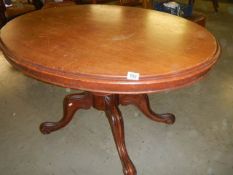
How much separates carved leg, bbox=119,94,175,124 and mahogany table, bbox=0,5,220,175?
187 mm

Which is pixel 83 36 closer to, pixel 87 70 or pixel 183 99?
pixel 87 70

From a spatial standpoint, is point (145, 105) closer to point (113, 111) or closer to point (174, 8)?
point (113, 111)

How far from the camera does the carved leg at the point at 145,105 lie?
1.56 meters

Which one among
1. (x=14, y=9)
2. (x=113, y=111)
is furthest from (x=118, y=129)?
(x=14, y=9)

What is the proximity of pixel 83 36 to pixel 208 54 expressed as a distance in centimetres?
52

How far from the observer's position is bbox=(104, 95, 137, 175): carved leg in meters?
1.30

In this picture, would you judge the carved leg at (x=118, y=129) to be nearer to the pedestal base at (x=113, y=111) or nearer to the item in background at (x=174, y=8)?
the pedestal base at (x=113, y=111)

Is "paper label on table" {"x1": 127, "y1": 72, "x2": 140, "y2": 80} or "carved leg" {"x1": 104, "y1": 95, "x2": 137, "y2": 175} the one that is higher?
"paper label on table" {"x1": 127, "y1": 72, "x2": 140, "y2": 80}

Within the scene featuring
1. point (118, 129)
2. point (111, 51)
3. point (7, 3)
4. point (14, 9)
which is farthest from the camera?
point (7, 3)

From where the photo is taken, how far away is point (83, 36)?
42.1 inches

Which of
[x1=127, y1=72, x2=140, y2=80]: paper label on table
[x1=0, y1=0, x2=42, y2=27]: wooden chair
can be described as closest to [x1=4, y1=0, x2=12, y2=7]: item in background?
[x1=0, y1=0, x2=42, y2=27]: wooden chair

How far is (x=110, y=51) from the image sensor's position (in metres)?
0.93

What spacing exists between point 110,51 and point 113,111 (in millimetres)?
472

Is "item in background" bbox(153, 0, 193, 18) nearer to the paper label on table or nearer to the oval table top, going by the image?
the oval table top
